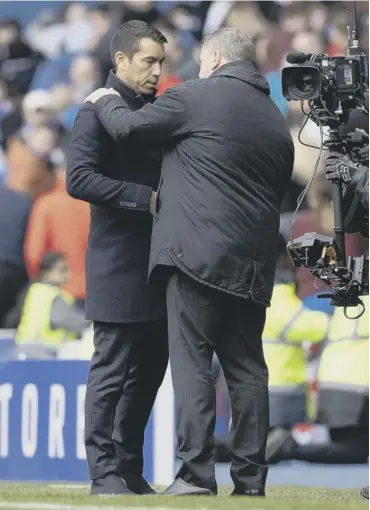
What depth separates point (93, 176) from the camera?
5492 mm

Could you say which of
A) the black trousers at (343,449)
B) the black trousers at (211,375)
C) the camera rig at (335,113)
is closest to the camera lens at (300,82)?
the camera rig at (335,113)

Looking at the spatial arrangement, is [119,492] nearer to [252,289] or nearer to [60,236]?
[252,289]

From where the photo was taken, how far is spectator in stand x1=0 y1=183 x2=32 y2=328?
29.4 ft

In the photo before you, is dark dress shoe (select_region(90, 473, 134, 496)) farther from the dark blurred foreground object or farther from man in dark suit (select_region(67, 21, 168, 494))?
the dark blurred foreground object

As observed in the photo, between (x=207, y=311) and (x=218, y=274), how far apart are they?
0.15 m

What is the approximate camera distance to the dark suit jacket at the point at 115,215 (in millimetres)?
5496

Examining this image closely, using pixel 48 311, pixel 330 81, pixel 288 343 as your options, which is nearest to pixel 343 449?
pixel 288 343

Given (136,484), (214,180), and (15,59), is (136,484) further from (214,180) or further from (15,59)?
(15,59)

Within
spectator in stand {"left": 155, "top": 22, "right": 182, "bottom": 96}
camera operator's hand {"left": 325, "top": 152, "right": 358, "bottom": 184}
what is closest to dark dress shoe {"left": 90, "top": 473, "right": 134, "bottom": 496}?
camera operator's hand {"left": 325, "top": 152, "right": 358, "bottom": 184}

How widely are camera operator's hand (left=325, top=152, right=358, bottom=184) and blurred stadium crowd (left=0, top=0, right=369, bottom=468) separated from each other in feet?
10.4

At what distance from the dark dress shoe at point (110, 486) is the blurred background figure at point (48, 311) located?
121 inches

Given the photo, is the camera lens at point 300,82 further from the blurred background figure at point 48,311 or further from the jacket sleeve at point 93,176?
the blurred background figure at point 48,311

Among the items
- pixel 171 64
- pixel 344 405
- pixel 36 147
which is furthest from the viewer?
pixel 36 147

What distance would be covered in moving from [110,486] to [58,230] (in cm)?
366
